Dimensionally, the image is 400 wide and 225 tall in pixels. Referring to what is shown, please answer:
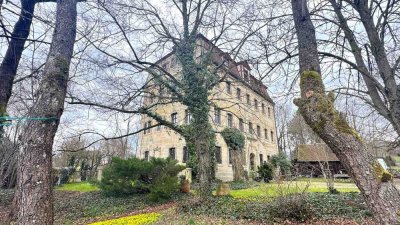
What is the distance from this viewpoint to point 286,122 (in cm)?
3466

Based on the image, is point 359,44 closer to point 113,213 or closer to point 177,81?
point 177,81

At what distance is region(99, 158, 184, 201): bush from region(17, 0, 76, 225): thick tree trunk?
851 centimetres

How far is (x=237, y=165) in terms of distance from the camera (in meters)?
19.9

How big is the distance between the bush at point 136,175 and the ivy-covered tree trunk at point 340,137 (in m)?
9.26

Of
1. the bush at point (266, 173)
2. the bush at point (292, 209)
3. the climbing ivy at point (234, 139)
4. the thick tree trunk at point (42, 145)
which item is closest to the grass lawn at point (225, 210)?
the bush at point (292, 209)

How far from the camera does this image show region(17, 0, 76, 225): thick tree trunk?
116 inches

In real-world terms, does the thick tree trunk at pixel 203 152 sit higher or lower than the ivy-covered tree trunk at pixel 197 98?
lower

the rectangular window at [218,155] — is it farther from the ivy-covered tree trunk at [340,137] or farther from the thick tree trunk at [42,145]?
the thick tree trunk at [42,145]

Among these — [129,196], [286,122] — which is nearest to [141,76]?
[129,196]

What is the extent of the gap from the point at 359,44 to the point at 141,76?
7790 mm

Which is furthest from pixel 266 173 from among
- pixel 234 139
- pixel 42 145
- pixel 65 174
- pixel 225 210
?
pixel 65 174

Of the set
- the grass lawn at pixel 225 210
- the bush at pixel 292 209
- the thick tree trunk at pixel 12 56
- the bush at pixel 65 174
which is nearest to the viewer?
the thick tree trunk at pixel 12 56

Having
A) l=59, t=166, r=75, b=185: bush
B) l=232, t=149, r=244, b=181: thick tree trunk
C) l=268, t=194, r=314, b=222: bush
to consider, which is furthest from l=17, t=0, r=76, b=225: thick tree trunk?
l=59, t=166, r=75, b=185: bush

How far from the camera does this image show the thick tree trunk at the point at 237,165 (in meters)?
19.5
